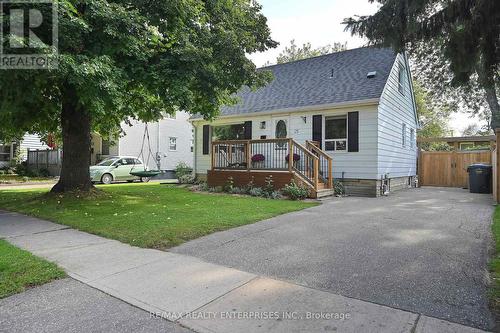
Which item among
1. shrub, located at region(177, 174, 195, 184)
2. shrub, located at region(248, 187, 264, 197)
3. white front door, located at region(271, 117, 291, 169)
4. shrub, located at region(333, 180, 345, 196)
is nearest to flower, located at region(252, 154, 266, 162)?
white front door, located at region(271, 117, 291, 169)

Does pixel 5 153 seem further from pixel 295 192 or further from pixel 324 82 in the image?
pixel 295 192

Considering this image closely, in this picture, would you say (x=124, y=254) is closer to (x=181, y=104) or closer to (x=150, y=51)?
(x=181, y=104)

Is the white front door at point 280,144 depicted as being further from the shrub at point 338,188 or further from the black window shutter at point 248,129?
the shrub at point 338,188

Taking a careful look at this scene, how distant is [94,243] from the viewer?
4.96 meters

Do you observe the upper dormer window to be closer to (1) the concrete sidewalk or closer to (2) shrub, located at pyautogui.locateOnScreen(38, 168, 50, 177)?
(1) the concrete sidewalk

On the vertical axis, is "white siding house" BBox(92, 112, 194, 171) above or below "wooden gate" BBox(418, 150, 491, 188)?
above

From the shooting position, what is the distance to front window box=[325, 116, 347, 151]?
41.1 feet

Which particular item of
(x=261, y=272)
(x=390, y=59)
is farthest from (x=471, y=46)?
(x=390, y=59)

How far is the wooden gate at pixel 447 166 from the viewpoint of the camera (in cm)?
1608

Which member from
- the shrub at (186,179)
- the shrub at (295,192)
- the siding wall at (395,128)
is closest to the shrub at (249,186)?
the shrub at (295,192)

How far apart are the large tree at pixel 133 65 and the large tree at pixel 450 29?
4.62m

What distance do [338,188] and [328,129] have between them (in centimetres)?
253

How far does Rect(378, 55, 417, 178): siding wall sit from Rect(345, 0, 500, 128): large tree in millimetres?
7631

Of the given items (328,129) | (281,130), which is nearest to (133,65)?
(281,130)
